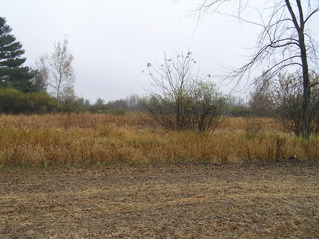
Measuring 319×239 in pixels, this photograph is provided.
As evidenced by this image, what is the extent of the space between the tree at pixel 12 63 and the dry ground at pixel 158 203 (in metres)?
32.7

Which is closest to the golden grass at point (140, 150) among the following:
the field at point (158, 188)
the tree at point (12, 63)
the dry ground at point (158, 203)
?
the field at point (158, 188)

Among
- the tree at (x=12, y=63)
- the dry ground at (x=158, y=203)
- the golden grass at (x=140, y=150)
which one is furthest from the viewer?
the tree at (x=12, y=63)

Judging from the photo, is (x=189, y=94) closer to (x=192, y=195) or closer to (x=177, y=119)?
(x=177, y=119)

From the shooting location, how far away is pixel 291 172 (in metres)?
5.62

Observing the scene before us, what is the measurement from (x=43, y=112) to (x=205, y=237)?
21.6 meters

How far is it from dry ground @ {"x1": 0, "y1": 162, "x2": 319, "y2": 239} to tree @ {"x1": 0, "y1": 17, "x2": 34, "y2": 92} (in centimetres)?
3273

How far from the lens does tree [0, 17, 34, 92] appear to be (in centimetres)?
3303

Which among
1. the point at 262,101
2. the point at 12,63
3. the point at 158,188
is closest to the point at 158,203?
the point at 158,188

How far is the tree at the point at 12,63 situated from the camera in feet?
108

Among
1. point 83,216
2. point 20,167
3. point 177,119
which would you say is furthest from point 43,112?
point 83,216

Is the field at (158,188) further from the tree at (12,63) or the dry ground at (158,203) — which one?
the tree at (12,63)

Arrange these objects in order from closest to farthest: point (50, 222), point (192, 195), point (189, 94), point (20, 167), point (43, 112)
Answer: point (50, 222)
point (192, 195)
point (20, 167)
point (189, 94)
point (43, 112)

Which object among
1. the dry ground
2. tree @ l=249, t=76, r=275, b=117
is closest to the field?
the dry ground

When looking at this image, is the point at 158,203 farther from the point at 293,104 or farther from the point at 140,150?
the point at 293,104
